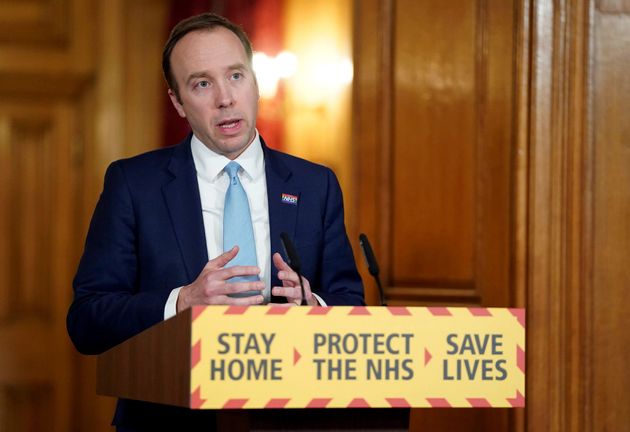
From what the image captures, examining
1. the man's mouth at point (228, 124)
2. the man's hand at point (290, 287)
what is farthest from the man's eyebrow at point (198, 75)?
the man's hand at point (290, 287)

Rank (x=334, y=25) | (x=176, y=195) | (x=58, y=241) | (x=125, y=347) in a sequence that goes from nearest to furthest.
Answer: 1. (x=125, y=347)
2. (x=176, y=195)
3. (x=334, y=25)
4. (x=58, y=241)

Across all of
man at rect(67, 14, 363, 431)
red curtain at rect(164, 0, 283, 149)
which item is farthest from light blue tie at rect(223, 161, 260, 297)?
red curtain at rect(164, 0, 283, 149)

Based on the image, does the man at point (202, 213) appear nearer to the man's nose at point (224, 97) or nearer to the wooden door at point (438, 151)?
the man's nose at point (224, 97)

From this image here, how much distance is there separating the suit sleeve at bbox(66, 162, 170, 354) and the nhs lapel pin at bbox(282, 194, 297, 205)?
0.32 metres

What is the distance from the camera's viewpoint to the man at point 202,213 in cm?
207

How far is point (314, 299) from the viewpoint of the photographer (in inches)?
75.1

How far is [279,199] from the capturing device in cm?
221

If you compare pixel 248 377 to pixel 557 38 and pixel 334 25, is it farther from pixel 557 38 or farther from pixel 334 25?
pixel 334 25

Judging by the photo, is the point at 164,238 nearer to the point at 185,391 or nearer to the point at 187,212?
the point at 187,212

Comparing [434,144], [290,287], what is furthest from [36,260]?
[290,287]

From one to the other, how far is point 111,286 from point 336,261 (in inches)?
19.5

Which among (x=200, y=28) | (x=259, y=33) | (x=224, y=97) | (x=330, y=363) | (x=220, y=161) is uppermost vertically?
(x=259, y=33)

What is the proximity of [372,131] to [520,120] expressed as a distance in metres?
0.68

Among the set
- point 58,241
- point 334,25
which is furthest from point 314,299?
point 58,241
